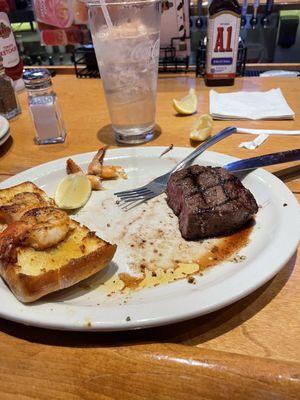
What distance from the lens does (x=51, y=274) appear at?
0.62 m

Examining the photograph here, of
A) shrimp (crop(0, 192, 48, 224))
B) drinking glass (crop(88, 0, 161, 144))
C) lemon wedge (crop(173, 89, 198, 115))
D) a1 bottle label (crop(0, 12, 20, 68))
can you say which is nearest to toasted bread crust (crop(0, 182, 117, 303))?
shrimp (crop(0, 192, 48, 224))

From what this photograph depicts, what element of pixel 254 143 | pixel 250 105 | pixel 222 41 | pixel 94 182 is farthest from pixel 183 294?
pixel 222 41

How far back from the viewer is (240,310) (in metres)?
0.63

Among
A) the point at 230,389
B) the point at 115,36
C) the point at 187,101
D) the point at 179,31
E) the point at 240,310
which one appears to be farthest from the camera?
the point at 179,31

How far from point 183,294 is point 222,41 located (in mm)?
1321

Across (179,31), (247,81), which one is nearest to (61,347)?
(247,81)

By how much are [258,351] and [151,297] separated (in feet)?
0.66

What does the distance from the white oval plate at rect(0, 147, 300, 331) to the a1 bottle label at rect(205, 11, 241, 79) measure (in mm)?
943

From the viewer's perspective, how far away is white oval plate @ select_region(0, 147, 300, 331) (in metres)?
0.57

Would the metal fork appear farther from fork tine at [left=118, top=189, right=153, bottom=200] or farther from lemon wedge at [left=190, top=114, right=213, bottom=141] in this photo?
lemon wedge at [left=190, top=114, right=213, bottom=141]

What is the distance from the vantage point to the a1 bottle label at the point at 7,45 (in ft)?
5.37

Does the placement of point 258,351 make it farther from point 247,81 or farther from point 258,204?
point 247,81

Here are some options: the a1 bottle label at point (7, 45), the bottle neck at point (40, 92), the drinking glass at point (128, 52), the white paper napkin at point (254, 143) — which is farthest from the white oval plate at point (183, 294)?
the a1 bottle label at point (7, 45)

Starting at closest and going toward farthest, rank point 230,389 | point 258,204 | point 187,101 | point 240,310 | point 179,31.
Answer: point 230,389
point 240,310
point 258,204
point 187,101
point 179,31
